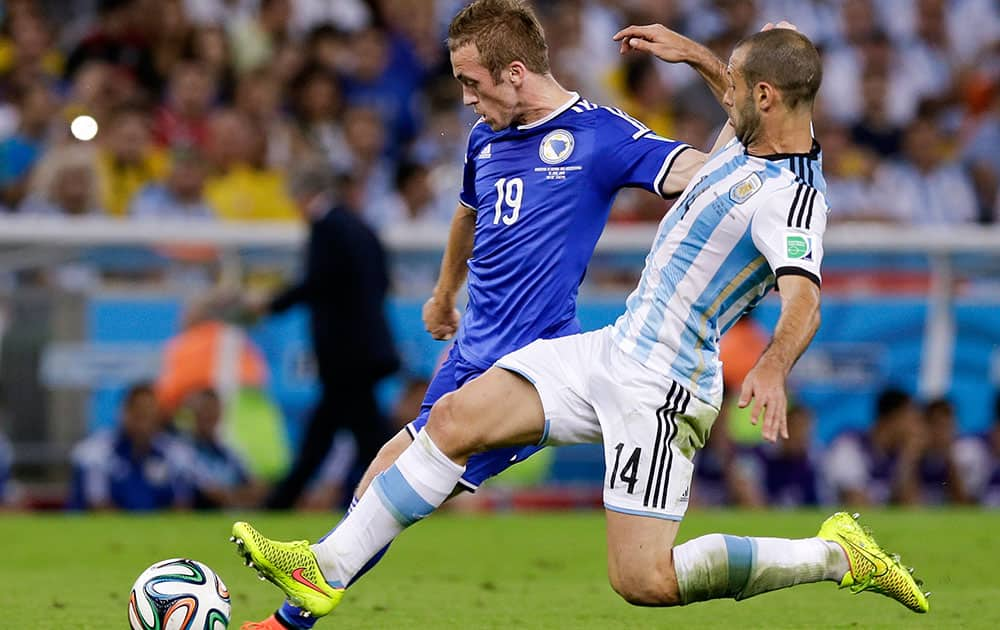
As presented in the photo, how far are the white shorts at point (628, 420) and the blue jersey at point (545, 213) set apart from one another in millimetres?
670

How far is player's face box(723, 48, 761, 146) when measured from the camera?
5129 mm

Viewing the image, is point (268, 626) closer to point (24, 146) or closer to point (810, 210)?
point (810, 210)

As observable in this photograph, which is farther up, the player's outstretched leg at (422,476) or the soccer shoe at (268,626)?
the player's outstretched leg at (422,476)

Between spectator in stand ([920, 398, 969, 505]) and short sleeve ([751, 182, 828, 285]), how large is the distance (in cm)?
714

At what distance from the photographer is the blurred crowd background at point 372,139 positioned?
11570 mm

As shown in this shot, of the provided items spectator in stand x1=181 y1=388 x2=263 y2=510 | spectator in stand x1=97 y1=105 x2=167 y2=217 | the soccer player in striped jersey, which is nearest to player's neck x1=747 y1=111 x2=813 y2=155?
the soccer player in striped jersey

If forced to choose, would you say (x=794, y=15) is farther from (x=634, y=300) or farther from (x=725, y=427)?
(x=634, y=300)

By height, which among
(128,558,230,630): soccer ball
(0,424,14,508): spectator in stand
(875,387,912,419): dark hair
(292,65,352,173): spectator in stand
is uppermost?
(292,65,352,173): spectator in stand

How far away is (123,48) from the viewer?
13.6 metres

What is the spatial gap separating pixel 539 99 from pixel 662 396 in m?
1.32

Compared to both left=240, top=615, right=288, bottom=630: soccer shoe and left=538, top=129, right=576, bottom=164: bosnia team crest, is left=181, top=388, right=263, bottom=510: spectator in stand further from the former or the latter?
left=240, top=615, right=288, bottom=630: soccer shoe

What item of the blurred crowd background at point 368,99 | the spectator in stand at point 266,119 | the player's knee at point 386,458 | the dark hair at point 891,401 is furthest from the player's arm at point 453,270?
the spectator in stand at point 266,119

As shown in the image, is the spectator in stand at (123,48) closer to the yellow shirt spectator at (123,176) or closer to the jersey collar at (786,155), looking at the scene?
the yellow shirt spectator at (123,176)

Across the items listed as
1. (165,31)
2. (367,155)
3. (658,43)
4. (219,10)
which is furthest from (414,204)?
(658,43)
